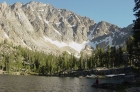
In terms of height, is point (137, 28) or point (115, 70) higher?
point (137, 28)

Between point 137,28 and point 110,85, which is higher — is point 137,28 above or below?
above

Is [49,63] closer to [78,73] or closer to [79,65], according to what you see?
[79,65]

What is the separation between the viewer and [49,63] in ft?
580

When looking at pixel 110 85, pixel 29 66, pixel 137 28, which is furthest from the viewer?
pixel 29 66

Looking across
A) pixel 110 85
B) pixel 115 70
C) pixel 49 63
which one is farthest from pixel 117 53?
pixel 110 85

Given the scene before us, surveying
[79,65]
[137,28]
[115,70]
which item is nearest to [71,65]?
[79,65]

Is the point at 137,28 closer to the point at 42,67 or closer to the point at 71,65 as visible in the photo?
the point at 71,65

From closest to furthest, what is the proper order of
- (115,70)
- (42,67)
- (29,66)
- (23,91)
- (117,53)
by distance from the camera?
(23,91) → (115,70) → (117,53) → (42,67) → (29,66)

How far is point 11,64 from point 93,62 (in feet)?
266

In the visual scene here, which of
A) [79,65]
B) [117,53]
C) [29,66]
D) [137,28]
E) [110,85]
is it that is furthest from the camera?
[29,66]

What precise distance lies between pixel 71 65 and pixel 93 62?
22.6 meters

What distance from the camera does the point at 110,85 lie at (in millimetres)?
58000

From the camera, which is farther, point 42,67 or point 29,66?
point 29,66

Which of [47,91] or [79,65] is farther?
[79,65]
